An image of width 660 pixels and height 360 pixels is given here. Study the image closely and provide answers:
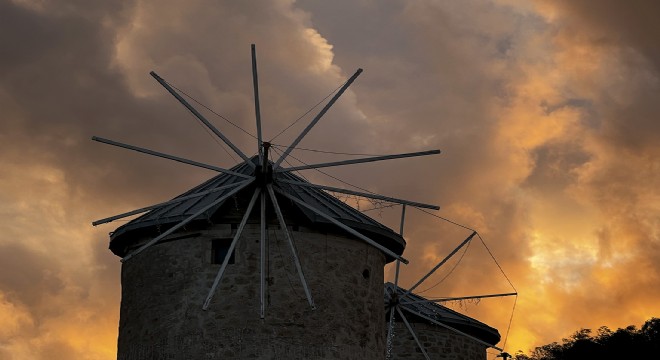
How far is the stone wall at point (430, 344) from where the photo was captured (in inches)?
1051

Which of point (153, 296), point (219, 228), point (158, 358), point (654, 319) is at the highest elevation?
point (654, 319)

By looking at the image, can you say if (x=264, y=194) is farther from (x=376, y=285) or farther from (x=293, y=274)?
(x=376, y=285)

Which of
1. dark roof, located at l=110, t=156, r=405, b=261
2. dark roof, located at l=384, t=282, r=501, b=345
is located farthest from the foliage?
dark roof, located at l=110, t=156, r=405, b=261

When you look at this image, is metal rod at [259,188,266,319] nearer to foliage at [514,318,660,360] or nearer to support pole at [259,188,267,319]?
support pole at [259,188,267,319]

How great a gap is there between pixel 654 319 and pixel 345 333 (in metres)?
21.1

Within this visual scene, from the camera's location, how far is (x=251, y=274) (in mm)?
19484

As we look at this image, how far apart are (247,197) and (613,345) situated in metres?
20.7

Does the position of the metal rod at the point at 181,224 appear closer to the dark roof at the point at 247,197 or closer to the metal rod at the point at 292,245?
the dark roof at the point at 247,197

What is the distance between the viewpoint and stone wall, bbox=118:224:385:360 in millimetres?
19078

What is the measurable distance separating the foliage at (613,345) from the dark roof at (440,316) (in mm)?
7753

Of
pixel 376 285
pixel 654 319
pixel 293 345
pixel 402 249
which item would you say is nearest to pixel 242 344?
pixel 293 345

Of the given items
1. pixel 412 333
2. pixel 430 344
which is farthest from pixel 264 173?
pixel 430 344

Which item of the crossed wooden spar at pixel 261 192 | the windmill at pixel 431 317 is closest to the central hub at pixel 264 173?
the crossed wooden spar at pixel 261 192

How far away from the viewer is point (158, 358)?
19312 mm
